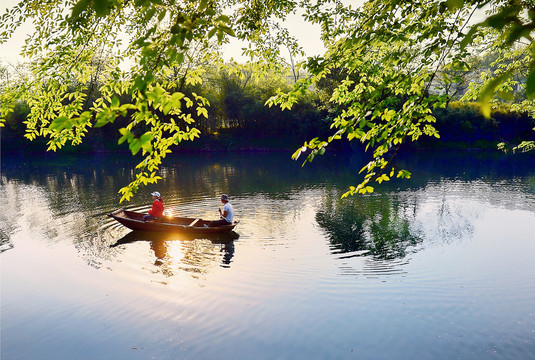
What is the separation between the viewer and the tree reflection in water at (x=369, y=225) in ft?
53.8

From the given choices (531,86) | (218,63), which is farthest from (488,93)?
(218,63)

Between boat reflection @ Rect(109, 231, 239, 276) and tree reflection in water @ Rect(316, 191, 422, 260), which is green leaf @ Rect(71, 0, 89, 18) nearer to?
boat reflection @ Rect(109, 231, 239, 276)

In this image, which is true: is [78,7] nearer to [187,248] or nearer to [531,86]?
[531,86]

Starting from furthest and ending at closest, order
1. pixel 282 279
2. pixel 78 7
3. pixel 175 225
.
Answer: pixel 175 225, pixel 282 279, pixel 78 7

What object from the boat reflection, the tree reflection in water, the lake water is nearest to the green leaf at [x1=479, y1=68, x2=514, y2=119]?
the lake water

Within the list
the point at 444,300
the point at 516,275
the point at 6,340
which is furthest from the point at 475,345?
the point at 6,340

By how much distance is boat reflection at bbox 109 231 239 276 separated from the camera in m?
15.1

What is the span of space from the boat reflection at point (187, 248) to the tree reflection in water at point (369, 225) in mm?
4771

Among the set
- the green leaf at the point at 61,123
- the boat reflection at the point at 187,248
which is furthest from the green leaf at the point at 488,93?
the boat reflection at the point at 187,248

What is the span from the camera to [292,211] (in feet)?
75.8

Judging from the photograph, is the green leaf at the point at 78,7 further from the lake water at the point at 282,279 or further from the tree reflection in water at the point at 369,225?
the tree reflection in water at the point at 369,225

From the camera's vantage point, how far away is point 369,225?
19.7 meters

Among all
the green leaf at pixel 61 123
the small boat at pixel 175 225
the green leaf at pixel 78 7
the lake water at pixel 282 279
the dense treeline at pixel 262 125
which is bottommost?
the lake water at pixel 282 279

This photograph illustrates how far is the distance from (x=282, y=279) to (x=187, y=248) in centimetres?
550
